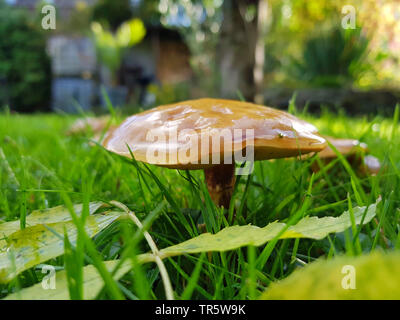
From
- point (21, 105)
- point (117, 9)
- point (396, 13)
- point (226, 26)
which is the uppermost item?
point (117, 9)

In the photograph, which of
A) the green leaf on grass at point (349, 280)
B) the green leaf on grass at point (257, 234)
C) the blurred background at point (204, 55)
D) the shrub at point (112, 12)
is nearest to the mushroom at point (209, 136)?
the green leaf on grass at point (257, 234)

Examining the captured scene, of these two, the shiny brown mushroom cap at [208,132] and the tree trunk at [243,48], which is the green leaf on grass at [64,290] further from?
the tree trunk at [243,48]

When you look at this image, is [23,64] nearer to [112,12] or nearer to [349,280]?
[112,12]

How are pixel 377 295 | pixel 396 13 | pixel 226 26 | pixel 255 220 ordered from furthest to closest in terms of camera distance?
pixel 396 13 → pixel 226 26 → pixel 255 220 → pixel 377 295

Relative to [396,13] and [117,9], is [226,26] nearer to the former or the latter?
[396,13]

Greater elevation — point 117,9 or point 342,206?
point 117,9

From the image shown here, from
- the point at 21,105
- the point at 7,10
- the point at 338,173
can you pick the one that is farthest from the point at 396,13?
the point at 7,10

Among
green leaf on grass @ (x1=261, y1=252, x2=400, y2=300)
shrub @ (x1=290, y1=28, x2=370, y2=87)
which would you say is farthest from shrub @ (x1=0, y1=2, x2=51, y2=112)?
green leaf on grass @ (x1=261, y1=252, x2=400, y2=300)
